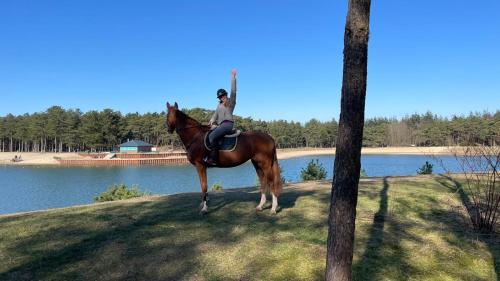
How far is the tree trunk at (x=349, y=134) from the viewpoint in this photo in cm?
399

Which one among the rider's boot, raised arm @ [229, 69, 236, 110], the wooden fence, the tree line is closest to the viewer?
the rider's boot

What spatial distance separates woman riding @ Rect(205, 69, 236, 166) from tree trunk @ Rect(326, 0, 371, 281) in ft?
15.1

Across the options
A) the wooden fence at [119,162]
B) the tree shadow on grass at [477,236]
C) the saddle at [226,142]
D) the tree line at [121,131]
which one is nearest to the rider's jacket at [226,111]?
the saddle at [226,142]

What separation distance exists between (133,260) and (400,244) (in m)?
4.37

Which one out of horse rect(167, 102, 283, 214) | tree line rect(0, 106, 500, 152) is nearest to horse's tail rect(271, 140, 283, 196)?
horse rect(167, 102, 283, 214)

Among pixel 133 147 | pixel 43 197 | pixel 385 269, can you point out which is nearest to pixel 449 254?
pixel 385 269

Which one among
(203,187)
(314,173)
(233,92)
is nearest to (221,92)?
(233,92)

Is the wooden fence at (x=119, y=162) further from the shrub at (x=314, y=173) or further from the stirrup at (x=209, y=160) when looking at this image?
the stirrup at (x=209, y=160)

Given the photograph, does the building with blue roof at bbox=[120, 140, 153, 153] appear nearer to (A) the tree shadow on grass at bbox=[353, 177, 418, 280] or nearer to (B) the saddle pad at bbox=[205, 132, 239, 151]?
(B) the saddle pad at bbox=[205, 132, 239, 151]

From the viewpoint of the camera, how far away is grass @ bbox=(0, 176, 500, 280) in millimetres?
5320

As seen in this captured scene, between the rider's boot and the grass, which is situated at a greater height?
the rider's boot

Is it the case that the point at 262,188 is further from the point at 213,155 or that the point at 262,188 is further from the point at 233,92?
the point at 233,92

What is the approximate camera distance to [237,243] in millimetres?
6375

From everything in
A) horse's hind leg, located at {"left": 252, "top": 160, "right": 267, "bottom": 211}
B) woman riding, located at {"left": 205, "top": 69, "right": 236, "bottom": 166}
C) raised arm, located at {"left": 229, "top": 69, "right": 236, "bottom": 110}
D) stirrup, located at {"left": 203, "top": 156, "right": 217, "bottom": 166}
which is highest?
raised arm, located at {"left": 229, "top": 69, "right": 236, "bottom": 110}
